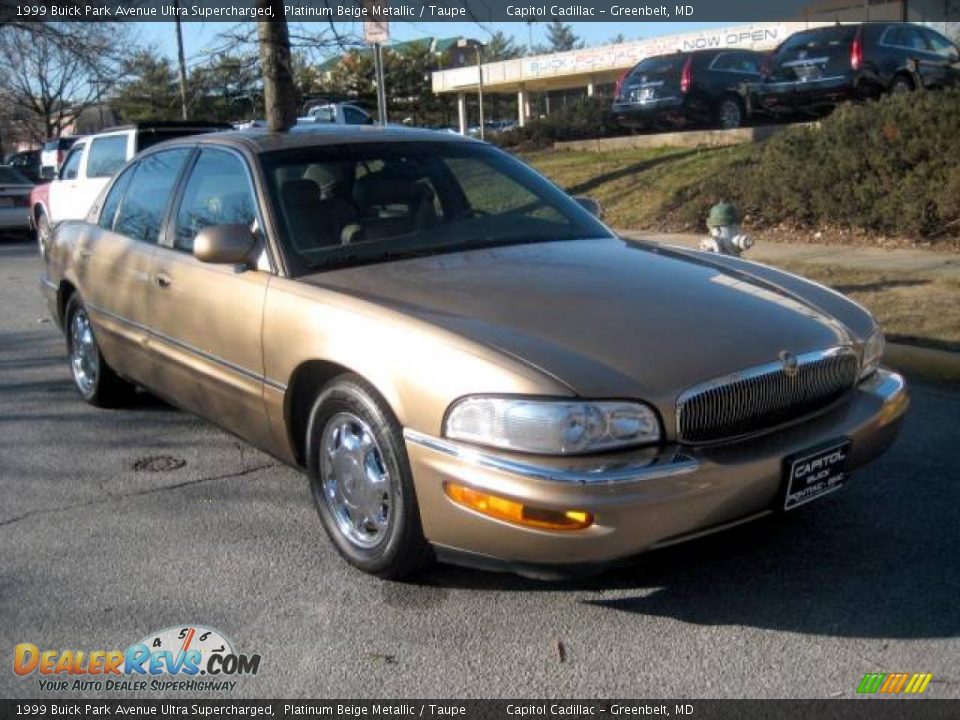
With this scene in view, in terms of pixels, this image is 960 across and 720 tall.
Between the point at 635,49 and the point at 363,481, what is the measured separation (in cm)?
3543

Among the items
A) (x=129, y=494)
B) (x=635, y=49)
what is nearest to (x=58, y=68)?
(x=635, y=49)

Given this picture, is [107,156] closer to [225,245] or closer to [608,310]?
[225,245]

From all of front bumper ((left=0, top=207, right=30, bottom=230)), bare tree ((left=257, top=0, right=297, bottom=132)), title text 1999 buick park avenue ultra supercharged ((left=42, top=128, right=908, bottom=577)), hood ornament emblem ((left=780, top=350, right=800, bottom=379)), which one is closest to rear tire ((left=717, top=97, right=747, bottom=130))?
bare tree ((left=257, top=0, right=297, bottom=132))

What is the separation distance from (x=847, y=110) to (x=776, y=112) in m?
4.82

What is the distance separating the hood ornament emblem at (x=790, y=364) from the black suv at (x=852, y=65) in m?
12.0

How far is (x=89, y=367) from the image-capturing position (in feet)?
19.9

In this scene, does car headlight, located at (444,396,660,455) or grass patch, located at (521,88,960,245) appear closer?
car headlight, located at (444,396,660,455)

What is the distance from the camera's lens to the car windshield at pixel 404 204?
4246mm

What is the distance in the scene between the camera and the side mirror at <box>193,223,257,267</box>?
408cm

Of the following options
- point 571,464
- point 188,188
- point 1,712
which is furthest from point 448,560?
point 188,188

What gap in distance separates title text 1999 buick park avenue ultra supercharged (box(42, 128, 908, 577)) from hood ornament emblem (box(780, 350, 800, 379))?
1 centimetres

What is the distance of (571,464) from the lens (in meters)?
2.98

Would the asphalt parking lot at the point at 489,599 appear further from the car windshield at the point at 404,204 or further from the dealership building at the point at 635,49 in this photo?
the dealership building at the point at 635,49
